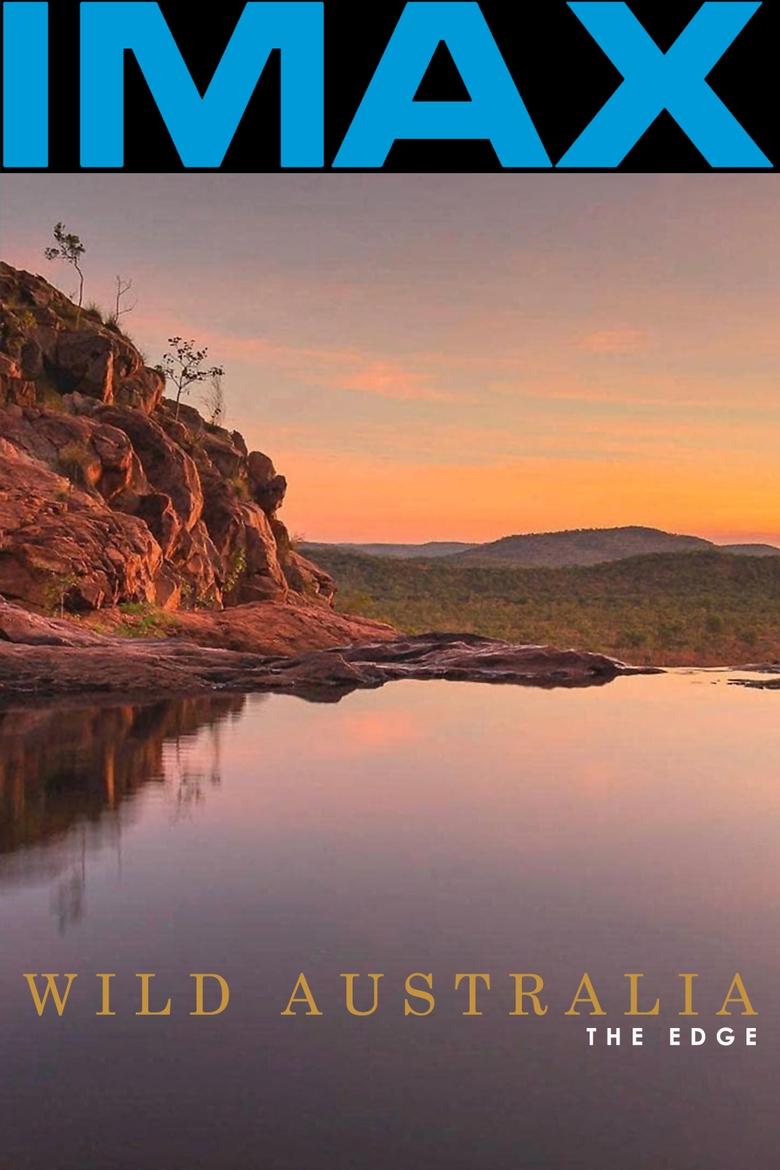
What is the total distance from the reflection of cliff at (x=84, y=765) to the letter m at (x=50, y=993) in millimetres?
2350

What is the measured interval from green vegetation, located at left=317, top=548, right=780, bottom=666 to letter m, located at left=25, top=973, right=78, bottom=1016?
3763 cm

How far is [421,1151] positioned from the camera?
14.9 feet

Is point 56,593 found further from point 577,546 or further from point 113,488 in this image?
point 577,546

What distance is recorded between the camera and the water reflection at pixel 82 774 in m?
8.88

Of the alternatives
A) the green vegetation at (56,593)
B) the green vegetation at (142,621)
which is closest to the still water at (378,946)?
the green vegetation at (56,593)

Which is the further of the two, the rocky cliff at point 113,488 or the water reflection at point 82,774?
the rocky cliff at point 113,488

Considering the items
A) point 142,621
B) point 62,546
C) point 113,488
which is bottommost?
point 142,621

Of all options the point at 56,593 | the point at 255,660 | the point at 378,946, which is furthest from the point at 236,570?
the point at 378,946

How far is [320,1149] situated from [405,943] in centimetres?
254

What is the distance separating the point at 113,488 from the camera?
35.5m

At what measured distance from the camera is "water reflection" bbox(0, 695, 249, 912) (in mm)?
8875

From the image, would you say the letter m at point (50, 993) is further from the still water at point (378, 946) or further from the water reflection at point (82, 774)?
the water reflection at point (82, 774)

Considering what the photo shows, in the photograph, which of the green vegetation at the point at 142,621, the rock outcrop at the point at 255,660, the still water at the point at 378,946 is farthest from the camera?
the green vegetation at the point at 142,621

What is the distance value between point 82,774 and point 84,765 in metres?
0.57
